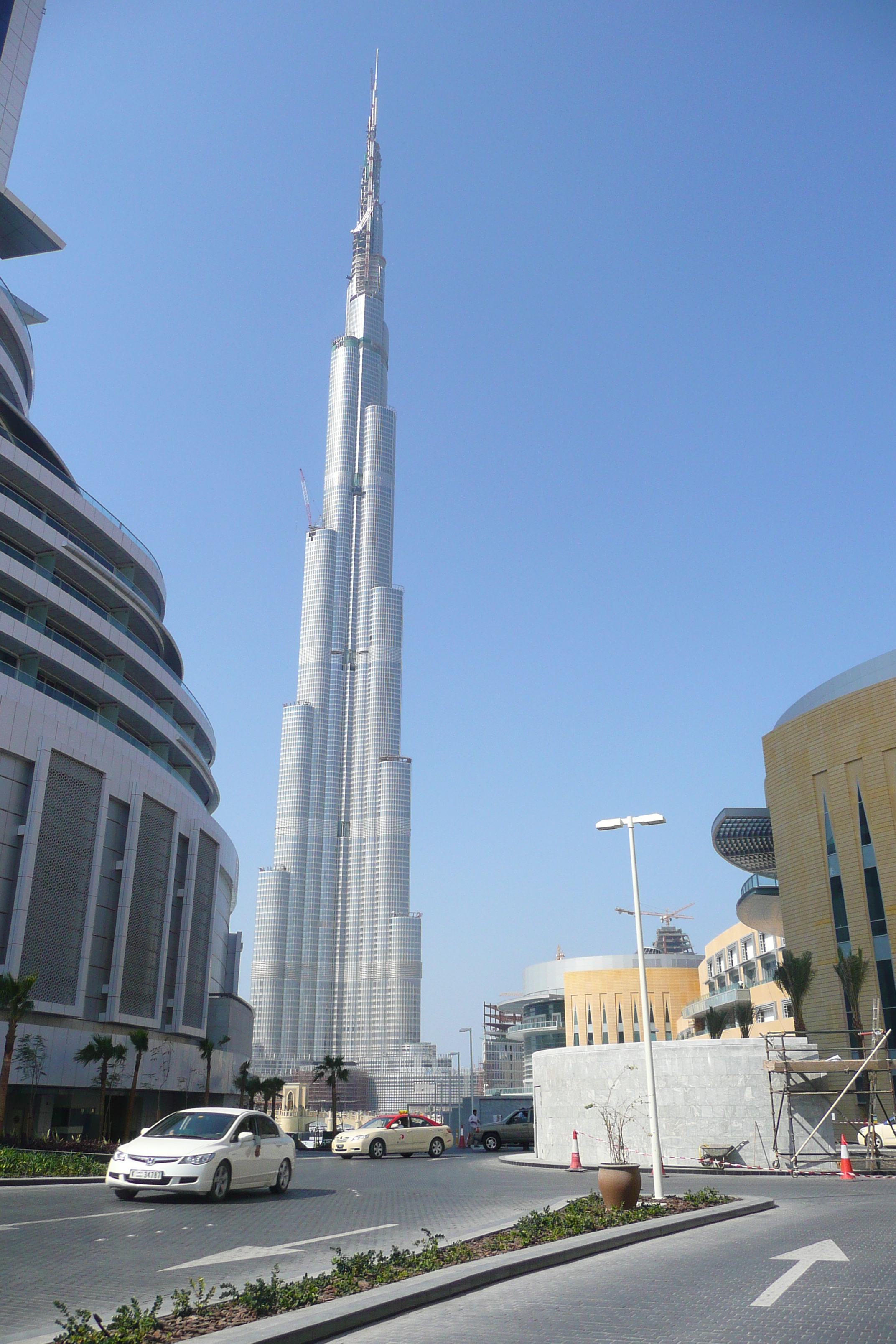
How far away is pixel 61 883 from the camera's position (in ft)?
136

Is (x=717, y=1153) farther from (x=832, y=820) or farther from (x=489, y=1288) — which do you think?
(x=832, y=820)

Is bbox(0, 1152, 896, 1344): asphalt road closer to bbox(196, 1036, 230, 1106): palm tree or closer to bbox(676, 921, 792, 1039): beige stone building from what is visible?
bbox(196, 1036, 230, 1106): palm tree

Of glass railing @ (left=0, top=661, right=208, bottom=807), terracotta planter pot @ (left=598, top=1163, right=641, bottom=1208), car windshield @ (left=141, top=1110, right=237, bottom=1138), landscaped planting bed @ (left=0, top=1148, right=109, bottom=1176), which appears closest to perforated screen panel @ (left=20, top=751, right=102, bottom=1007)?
glass railing @ (left=0, top=661, right=208, bottom=807)

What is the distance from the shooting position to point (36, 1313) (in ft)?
27.1

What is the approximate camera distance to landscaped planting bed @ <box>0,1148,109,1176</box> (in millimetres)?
21016

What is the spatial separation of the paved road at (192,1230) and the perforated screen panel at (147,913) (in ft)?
85.4

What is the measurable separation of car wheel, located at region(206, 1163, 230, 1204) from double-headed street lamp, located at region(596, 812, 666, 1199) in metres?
7.32

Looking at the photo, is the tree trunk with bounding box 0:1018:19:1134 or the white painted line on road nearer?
the white painted line on road

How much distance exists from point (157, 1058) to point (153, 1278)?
42.9m

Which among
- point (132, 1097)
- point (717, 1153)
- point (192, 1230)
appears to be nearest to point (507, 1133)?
point (132, 1097)

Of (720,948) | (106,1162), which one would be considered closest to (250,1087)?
(720,948)

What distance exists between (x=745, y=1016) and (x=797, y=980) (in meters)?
22.5

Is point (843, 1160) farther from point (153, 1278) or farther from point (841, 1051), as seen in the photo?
point (841, 1051)

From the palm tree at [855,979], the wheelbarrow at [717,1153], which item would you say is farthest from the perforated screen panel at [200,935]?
the wheelbarrow at [717,1153]
